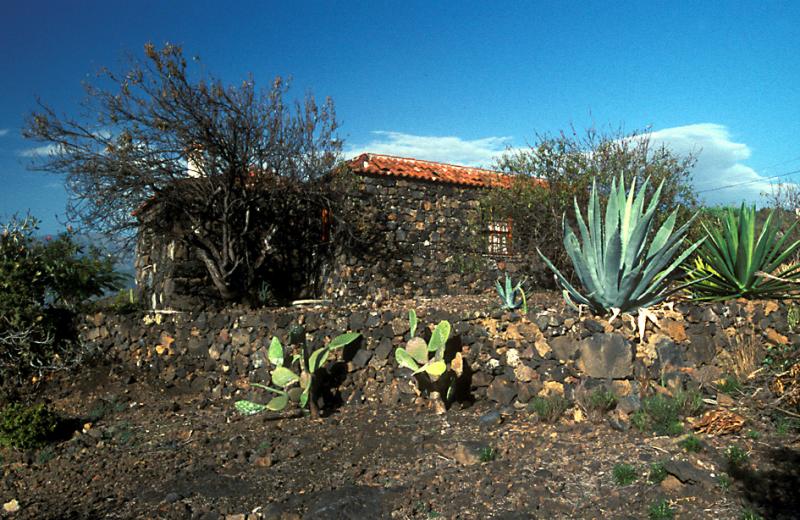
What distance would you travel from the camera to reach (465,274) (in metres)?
14.0

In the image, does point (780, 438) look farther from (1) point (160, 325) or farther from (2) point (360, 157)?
(2) point (360, 157)

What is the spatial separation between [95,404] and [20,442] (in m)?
1.70

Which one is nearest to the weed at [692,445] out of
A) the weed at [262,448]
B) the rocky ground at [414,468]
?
the rocky ground at [414,468]

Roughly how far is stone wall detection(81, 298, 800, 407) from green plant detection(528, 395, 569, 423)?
376 mm

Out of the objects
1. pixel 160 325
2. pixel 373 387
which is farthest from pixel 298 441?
pixel 160 325

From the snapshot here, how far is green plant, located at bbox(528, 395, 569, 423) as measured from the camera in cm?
559

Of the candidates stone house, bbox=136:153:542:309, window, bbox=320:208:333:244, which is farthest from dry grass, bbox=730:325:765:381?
window, bbox=320:208:333:244

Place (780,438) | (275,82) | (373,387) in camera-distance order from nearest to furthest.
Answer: (780,438) → (373,387) → (275,82)

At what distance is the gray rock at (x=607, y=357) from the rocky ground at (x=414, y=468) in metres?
0.50

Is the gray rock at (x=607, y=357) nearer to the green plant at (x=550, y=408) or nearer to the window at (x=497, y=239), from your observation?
the green plant at (x=550, y=408)

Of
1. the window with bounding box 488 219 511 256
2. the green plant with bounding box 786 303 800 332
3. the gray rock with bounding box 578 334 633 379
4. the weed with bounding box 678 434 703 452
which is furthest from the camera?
the window with bounding box 488 219 511 256

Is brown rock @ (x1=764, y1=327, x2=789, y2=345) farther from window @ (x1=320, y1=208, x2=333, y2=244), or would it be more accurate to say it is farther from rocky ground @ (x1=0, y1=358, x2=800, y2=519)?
window @ (x1=320, y1=208, x2=333, y2=244)

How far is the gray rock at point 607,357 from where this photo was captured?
5.92 m

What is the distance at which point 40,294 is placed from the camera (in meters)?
9.91
